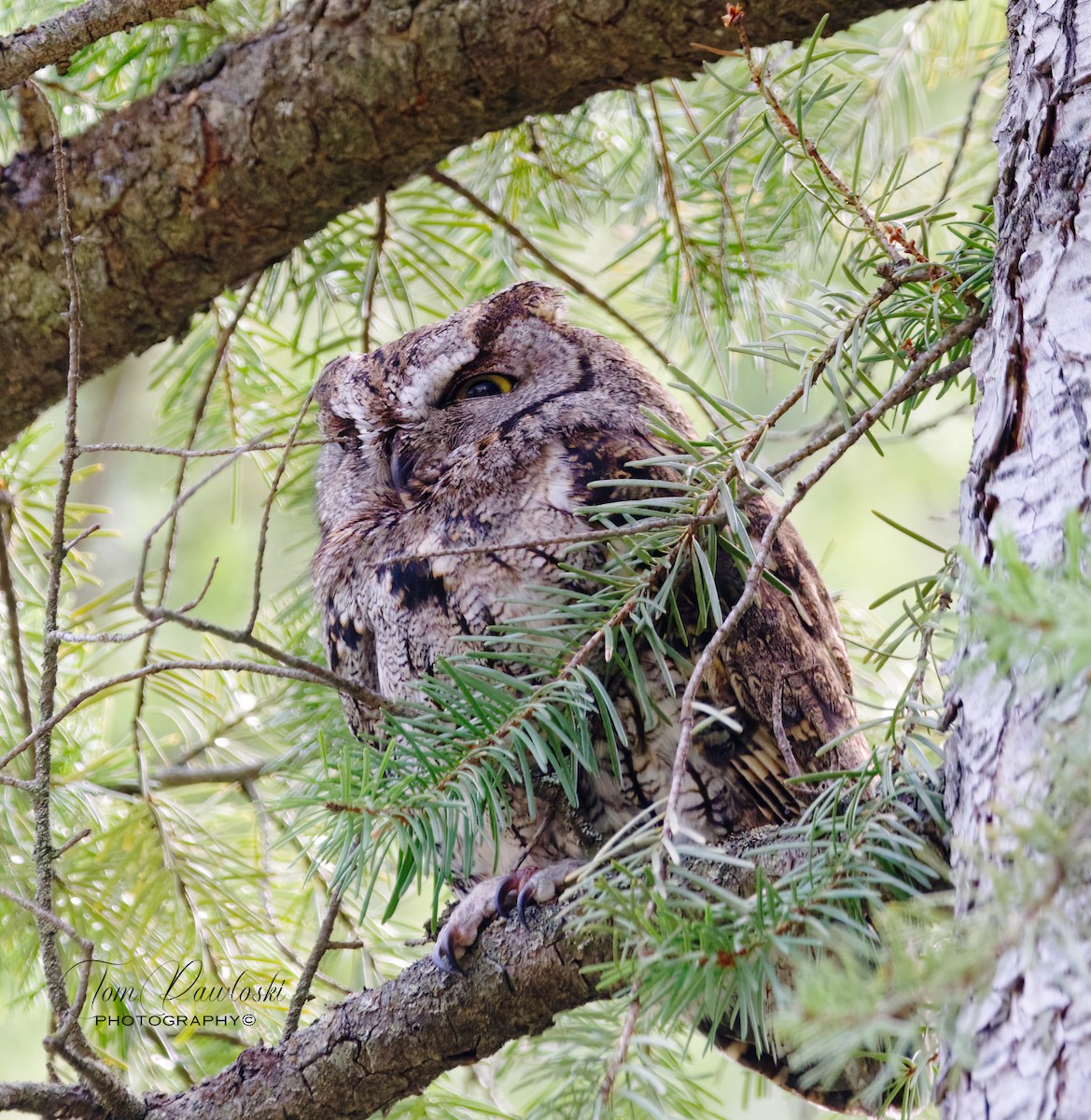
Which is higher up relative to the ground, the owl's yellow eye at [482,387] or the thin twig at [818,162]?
the owl's yellow eye at [482,387]

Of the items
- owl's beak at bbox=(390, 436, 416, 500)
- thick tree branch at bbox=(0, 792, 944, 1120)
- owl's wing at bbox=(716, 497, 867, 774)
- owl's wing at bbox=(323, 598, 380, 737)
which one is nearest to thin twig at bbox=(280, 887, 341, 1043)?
thick tree branch at bbox=(0, 792, 944, 1120)

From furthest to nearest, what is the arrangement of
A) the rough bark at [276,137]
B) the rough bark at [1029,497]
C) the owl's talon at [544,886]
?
the rough bark at [276,137], the owl's talon at [544,886], the rough bark at [1029,497]

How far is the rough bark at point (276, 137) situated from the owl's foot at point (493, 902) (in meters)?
0.93

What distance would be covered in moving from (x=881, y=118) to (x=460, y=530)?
3.95 feet

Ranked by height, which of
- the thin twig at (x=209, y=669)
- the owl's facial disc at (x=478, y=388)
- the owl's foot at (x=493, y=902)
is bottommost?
the owl's foot at (x=493, y=902)

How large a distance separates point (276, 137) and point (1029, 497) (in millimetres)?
1165

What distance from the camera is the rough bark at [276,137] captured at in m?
1.40

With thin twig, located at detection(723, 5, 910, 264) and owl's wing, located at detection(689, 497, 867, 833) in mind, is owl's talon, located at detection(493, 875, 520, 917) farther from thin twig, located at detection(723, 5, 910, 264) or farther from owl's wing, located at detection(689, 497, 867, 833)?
thin twig, located at detection(723, 5, 910, 264)

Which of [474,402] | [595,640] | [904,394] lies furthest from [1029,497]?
[474,402]

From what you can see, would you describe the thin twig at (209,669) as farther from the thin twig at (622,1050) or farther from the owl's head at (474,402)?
the owl's head at (474,402)

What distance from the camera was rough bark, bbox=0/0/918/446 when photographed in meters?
1.40

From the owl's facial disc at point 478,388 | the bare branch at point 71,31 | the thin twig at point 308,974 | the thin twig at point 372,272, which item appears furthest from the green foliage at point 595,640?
the bare branch at point 71,31

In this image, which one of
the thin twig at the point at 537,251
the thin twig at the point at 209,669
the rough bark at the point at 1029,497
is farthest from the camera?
the thin twig at the point at 537,251

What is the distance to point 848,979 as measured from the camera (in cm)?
47
